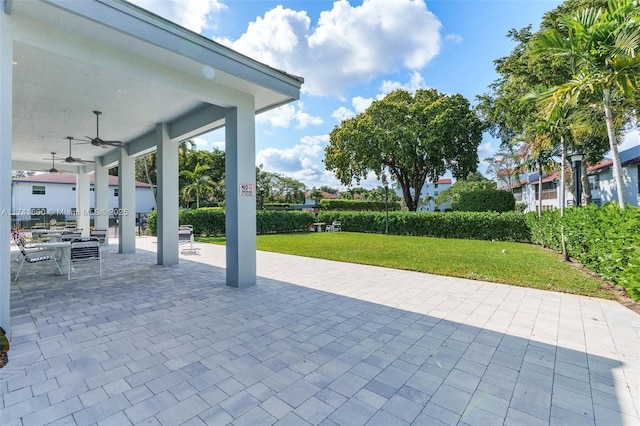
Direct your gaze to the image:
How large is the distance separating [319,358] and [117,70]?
449 cm

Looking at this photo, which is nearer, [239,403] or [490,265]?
[239,403]

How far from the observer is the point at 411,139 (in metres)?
20.4

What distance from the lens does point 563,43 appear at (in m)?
5.87

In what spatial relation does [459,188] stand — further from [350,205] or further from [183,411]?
[183,411]

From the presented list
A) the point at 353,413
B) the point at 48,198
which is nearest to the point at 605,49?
the point at 353,413

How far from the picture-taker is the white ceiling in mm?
3357

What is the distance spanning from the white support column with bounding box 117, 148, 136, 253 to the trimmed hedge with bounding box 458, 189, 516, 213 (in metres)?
21.1

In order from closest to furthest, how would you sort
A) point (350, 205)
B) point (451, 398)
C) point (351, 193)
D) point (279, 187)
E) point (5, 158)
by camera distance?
point (451, 398), point (5, 158), point (350, 205), point (279, 187), point (351, 193)

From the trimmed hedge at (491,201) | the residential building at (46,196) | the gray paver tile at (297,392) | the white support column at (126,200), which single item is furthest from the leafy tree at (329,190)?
the gray paver tile at (297,392)

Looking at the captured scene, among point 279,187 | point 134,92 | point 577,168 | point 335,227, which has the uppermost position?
point 279,187

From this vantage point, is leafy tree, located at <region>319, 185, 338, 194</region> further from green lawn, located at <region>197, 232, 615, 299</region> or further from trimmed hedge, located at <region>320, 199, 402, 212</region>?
green lawn, located at <region>197, 232, 615, 299</region>

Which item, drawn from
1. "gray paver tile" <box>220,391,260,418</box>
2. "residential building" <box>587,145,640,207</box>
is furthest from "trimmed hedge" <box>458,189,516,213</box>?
"gray paver tile" <box>220,391,260,418</box>

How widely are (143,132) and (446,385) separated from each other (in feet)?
29.8

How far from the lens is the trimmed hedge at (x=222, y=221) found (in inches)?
605
